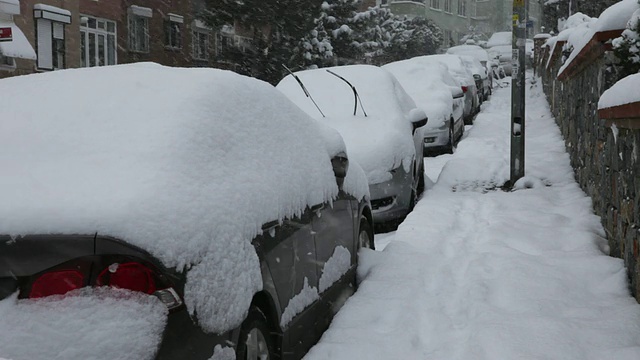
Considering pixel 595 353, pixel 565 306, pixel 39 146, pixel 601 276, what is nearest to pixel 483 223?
pixel 601 276

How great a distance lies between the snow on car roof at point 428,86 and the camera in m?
12.6

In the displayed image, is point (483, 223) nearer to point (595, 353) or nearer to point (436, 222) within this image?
point (436, 222)

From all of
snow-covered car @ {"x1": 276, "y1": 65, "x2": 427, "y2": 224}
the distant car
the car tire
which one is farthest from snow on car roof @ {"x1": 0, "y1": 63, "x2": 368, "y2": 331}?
the distant car

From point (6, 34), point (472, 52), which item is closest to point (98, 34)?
point (6, 34)

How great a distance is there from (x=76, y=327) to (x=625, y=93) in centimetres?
354

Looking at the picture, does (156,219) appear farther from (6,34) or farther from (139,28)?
(139,28)

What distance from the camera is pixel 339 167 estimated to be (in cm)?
488

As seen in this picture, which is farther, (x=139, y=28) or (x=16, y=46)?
(x=139, y=28)

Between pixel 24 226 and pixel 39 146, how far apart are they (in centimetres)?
63

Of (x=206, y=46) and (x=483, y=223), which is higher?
(x=206, y=46)

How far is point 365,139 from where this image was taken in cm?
805

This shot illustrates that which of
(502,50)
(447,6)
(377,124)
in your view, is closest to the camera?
(377,124)

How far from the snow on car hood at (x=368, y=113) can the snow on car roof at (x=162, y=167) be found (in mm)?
3660

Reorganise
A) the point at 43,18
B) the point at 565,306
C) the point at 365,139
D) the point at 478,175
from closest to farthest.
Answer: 1. the point at 565,306
2. the point at 365,139
3. the point at 478,175
4. the point at 43,18
